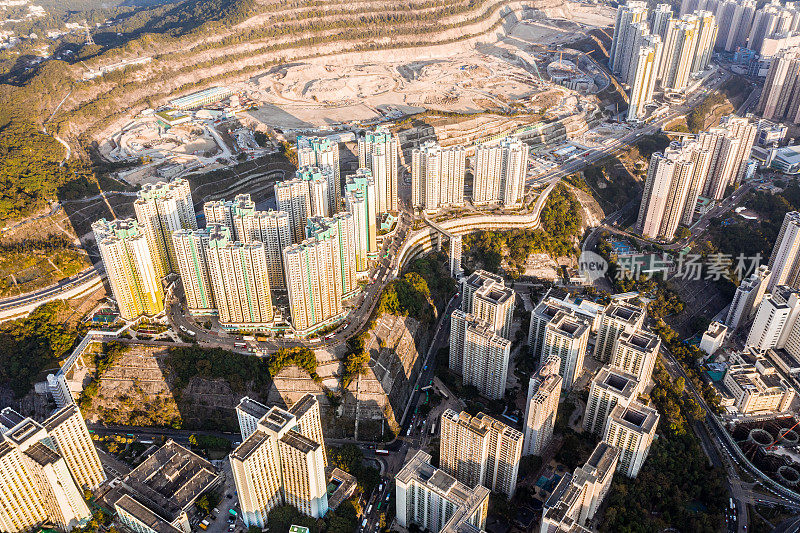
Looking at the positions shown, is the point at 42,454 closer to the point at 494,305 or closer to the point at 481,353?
the point at 481,353

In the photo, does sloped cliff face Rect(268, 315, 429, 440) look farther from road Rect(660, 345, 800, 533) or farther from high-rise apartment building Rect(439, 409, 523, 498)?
road Rect(660, 345, 800, 533)

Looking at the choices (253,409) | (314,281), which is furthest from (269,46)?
(253,409)

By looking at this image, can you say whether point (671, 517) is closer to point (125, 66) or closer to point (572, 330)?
point (572, 330)

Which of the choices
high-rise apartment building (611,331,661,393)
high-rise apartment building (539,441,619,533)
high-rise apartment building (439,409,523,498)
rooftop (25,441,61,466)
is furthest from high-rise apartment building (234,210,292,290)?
high-rise apartment building (539,441,619,533)

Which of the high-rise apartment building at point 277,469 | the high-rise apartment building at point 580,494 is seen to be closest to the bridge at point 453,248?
the high-rise apartment building at point 580,494

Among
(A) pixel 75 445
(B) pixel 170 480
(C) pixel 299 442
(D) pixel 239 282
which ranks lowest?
(B) pixel 170 480

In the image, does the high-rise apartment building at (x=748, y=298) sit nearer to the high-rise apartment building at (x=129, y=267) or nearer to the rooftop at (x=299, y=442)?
the rooftop at (x=299, y=442)
